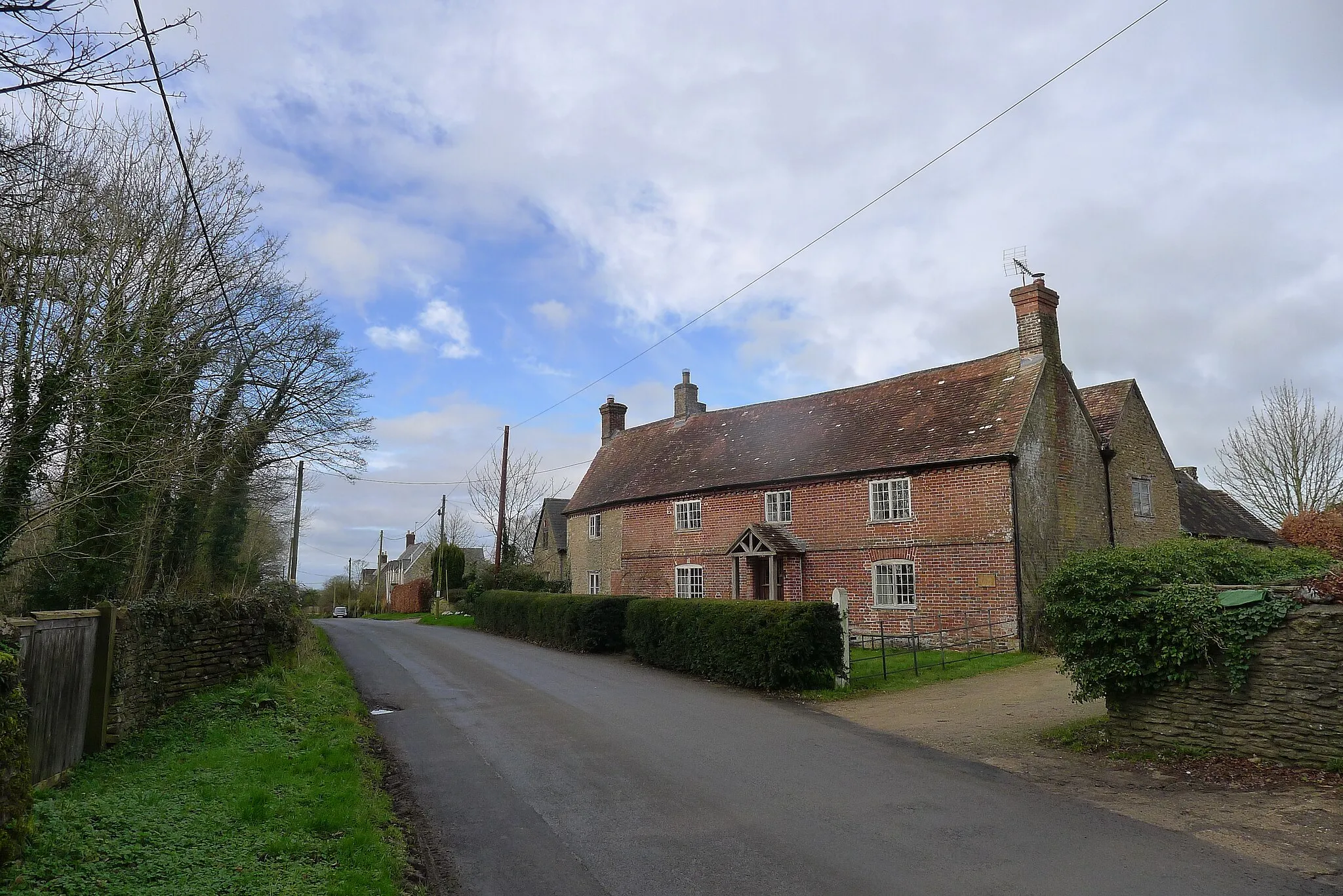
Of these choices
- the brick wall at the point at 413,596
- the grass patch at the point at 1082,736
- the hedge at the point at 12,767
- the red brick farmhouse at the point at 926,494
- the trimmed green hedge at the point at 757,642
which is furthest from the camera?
the brick wall at the point at 413,596

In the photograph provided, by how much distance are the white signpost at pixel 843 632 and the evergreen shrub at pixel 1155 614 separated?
521 cm

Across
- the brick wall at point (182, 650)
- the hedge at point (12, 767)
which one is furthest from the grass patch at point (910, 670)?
the hedge at point (12, 767)

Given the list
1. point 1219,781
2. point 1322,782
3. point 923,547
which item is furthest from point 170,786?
point 923,547

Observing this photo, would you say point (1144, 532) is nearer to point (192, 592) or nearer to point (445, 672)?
point (445, 672)

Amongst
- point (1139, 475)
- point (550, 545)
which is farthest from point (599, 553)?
point (1139, 475)

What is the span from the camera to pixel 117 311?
1078 centimetres

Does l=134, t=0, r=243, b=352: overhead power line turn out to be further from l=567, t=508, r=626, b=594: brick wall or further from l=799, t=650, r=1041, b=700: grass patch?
l=567, t=508, r=626, b=594: brick wall

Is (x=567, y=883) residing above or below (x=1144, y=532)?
below

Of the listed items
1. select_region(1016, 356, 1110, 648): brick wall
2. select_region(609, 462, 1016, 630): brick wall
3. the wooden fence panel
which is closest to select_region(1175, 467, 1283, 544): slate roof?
select_region(1016, 356, 1110, 648): brick wall

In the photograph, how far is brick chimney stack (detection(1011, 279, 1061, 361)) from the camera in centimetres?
2325

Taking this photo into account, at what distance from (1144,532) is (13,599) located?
2775 cm

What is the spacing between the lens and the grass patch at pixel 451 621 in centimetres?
3755

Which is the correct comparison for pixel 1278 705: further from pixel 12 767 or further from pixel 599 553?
pixel 599 553

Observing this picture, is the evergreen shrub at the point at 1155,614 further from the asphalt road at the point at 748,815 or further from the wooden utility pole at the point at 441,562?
the wooden utility pole at the point at 441,562
